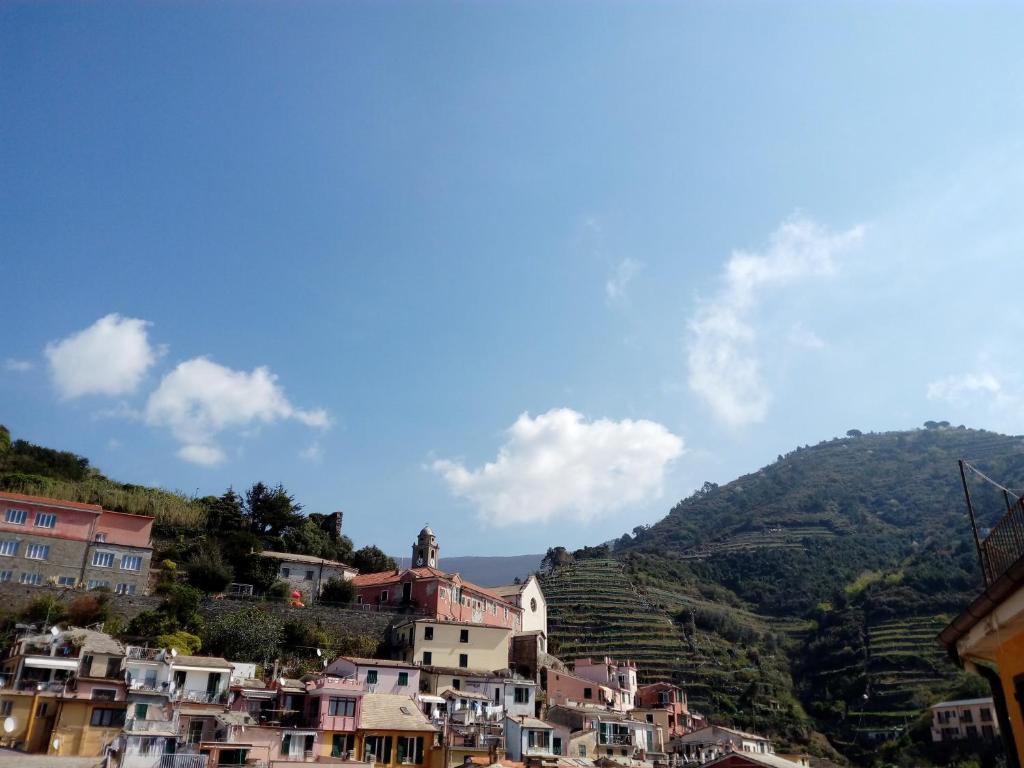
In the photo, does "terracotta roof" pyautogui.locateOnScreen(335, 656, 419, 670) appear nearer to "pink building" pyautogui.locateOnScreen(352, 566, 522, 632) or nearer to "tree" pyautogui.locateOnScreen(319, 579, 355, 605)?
"pink building" pyautogui.locateOnScreen(352, 566, 522, 632)

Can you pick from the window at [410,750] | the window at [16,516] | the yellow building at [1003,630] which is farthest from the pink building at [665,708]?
the yellow building at [1003,630]

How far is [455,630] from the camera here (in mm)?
49750

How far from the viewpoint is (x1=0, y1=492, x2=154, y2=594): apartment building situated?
4366 cm

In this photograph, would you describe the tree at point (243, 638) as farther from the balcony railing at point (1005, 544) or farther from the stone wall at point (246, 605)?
the balcony railing at point (1005, 544)

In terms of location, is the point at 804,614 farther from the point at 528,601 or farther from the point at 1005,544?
the point at 1005,544

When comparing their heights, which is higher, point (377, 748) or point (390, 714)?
point (390, 714)

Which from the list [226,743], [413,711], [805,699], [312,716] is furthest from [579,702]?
[805,699]

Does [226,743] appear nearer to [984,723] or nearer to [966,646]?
[966,646]

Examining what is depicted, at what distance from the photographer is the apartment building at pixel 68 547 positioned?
43.7m

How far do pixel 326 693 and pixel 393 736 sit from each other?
3538mm

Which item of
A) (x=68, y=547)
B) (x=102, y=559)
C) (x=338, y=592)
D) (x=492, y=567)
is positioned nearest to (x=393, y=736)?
(x=338, y=592)

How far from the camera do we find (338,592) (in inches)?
2178

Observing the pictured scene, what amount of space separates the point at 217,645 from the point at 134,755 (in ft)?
40.8

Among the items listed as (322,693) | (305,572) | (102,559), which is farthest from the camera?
(305,572)
